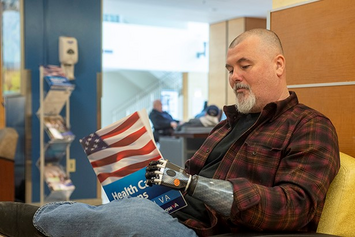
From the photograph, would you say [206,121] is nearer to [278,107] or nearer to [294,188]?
[278,107]

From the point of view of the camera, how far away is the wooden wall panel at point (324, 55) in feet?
6.75

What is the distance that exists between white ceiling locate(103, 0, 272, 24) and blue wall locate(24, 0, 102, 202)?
3852 millimetres

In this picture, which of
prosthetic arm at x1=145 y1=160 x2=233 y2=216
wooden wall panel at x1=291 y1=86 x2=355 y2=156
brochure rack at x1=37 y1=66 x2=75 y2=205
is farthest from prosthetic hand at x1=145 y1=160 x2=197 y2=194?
brochure rack at x1=37 y1=66 x2=75 y2=205

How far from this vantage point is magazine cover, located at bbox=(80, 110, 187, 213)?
1.77 m

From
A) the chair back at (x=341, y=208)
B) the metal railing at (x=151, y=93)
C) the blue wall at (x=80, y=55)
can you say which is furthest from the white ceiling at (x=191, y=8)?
the chair back at (x=341, y=208)

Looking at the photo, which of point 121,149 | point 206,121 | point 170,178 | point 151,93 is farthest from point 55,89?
point 151,93

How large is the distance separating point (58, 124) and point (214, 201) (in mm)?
3657

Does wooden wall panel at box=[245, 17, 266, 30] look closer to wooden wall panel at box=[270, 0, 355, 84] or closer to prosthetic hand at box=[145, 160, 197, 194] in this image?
wooden wall panel at box=[270, 0, 355, 84]

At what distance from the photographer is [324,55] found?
7.14 ft

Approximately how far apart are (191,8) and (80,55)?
16.2ft

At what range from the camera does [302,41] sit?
229 centimetres

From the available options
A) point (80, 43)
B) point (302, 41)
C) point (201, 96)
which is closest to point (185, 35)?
point (201, 96)

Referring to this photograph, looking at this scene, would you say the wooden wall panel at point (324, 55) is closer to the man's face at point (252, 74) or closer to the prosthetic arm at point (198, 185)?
the man's face at point (252, 74)

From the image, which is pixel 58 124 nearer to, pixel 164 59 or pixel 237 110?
pixel 237 110
